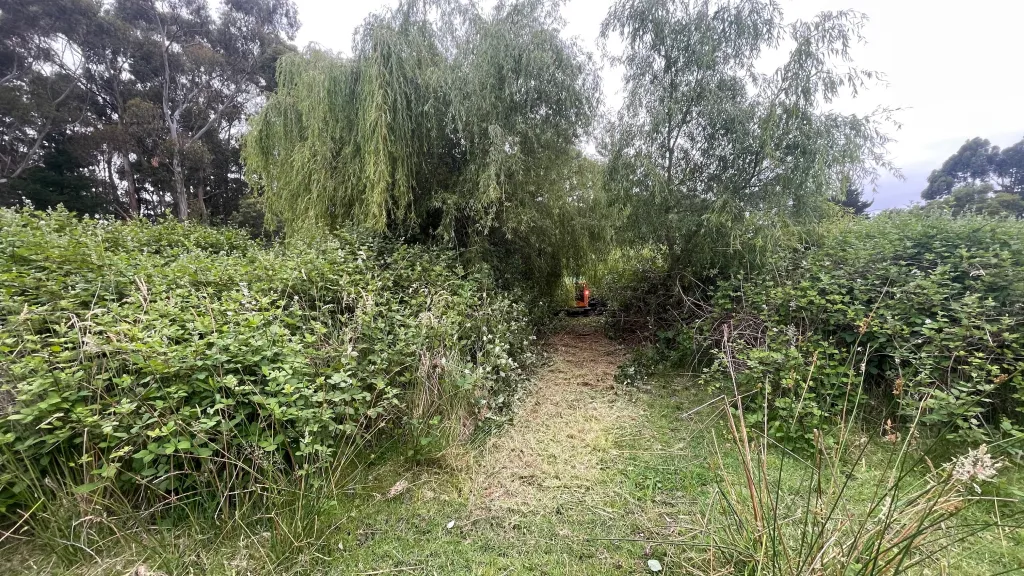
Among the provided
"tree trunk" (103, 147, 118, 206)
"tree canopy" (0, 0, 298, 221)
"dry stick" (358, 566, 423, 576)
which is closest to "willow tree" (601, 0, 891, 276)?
"dry stick" (358, 566, 423, 576)

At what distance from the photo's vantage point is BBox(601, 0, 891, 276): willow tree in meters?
3.94

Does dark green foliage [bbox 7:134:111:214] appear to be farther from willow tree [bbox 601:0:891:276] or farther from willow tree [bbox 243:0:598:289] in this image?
willow tree [bbox 601:0:891:276]

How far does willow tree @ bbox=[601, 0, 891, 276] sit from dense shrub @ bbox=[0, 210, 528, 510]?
3.11 meters

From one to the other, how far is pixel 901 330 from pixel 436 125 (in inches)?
197

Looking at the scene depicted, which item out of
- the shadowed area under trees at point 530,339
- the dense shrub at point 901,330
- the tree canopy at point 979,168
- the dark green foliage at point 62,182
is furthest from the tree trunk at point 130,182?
the tree canopy at point 979,168

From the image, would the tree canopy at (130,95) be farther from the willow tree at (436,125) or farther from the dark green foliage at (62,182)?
the willow tree at (436,125)

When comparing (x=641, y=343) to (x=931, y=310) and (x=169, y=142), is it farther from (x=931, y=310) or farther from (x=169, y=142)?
(x=169, y=142)

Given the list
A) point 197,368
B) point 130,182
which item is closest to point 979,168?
point 197,368

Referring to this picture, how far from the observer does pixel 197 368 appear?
1685mm

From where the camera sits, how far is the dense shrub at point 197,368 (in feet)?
4.82

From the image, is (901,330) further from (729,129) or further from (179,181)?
(179,181)

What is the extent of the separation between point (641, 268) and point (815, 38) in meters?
3.28

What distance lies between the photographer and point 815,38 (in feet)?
12.5

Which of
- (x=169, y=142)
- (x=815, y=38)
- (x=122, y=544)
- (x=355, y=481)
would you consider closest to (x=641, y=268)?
(x=815, y=38)
